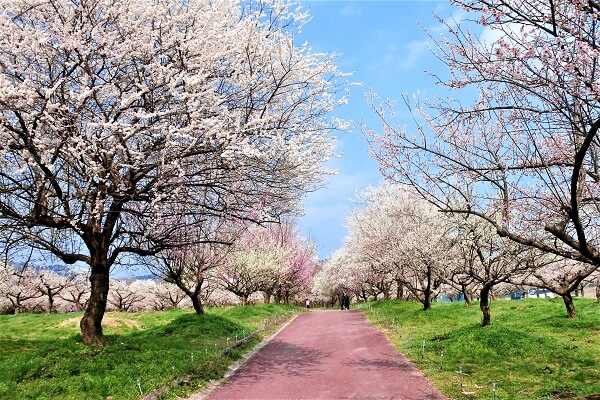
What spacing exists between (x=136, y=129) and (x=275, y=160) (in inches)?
143

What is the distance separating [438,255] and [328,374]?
12.6 metres

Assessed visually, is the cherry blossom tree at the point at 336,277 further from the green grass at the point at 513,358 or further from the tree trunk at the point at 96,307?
the tree trunk at the point at 96,307

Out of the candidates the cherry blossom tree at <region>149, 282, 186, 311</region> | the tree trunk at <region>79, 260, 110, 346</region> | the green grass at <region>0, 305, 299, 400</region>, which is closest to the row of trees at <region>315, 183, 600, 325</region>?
the green grass at <region>0, 305, 299, 400</region>

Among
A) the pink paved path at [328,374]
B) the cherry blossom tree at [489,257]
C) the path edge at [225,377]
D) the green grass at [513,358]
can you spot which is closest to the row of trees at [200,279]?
the path edge at [225,377]

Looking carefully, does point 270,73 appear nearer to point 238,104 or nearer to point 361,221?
point 238,104

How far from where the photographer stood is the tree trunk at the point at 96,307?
41.3ft

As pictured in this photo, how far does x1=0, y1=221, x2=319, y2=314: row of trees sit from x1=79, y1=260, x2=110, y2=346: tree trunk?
709 centimetres

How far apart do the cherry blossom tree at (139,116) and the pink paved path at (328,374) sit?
14.0 ft

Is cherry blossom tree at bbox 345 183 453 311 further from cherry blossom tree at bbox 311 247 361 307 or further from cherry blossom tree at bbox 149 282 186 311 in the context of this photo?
cherry blossom tree at bbox 149 282 186 311

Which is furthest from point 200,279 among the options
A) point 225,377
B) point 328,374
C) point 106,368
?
point 106,368

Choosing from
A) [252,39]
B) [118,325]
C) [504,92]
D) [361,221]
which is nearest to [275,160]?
[252,39]

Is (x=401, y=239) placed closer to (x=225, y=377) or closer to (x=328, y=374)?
(x=328, y=374)

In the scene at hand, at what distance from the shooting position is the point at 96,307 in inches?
502

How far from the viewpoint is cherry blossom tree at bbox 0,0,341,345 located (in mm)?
9578
